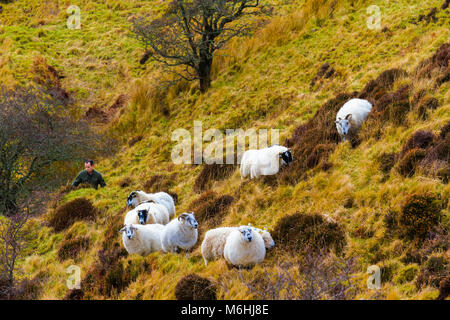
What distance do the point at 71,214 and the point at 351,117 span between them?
984 cm

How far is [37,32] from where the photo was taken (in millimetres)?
29375

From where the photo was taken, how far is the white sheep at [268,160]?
11.0m

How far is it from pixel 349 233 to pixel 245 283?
2449 millimetres

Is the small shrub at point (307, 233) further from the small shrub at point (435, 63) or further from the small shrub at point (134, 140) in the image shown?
the small shrub at point (134, 140)

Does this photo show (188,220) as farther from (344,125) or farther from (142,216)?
(344,125)

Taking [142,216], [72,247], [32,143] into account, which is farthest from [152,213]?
[32,143]

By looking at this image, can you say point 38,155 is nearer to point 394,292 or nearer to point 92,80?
point 92,80

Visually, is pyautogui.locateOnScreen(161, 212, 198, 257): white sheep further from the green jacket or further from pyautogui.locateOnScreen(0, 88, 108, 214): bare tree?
the green jacket

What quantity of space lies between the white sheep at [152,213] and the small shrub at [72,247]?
1.98 metres

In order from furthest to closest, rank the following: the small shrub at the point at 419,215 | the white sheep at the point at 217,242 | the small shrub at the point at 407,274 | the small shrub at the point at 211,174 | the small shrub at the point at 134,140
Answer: the small shrub at the point at 134,140 < the small shrub at the point at 211,174 < the white sheep at the point at 217,242 < the small shrub at the point at 419,215 < the small shrub at the point at 407,274

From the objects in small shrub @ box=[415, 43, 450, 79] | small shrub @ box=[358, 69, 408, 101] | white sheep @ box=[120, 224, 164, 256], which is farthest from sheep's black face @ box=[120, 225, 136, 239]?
small shrub @ box=[415, 43, 450, 79]

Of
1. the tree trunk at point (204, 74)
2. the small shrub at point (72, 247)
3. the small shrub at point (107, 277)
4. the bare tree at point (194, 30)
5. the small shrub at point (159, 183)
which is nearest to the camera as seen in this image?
the small shrub at point (107, 277)

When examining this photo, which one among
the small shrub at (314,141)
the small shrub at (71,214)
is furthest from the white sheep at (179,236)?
the small shrub at (71,214)
